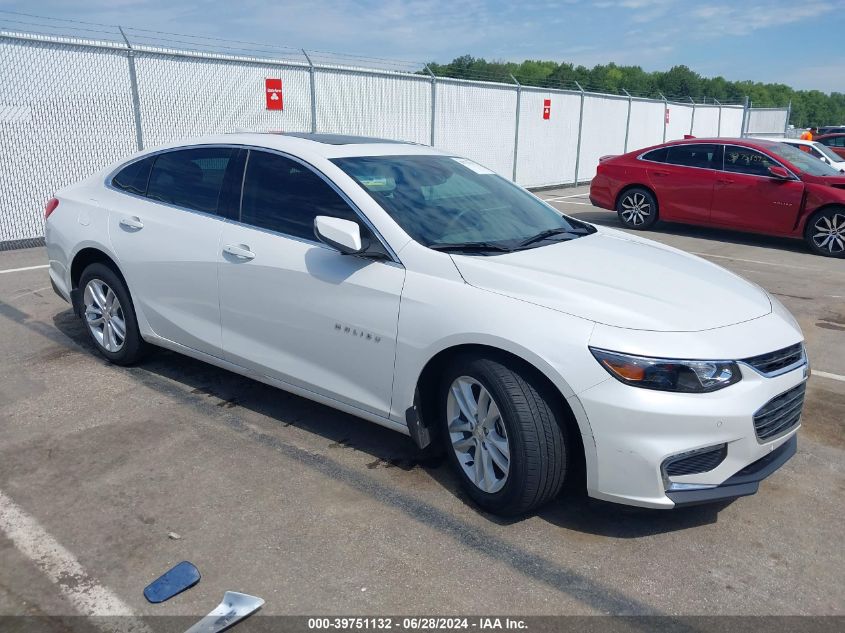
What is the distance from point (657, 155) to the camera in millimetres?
11695

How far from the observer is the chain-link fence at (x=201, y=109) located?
9531 millimetres

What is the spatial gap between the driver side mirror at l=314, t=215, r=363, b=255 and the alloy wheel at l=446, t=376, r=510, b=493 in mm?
817

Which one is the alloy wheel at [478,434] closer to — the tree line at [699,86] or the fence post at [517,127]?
the fence post at [517,127]

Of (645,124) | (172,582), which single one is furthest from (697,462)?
(645,124)

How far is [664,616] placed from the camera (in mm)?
2725

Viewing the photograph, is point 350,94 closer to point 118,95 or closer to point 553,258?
point 118,95

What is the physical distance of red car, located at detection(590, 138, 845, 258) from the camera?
33.4 ft

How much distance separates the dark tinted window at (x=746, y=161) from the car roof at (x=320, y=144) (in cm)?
753

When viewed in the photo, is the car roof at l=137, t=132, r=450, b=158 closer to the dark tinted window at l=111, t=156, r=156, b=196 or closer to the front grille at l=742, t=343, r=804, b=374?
the dark tinted window at l=111, t=156, r=156, b=196

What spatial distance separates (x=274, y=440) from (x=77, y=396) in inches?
58.2

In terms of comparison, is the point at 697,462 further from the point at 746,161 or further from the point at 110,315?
the point at 746,161

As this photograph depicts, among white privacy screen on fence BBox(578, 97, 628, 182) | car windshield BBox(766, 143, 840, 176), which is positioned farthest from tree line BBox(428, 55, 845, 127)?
car windshield BBox(766, 143, 840, 176)

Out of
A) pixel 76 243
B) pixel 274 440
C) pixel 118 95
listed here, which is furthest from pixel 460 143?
pixel 274 440

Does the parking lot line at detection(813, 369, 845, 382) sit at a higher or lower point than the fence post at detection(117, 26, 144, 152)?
lower
